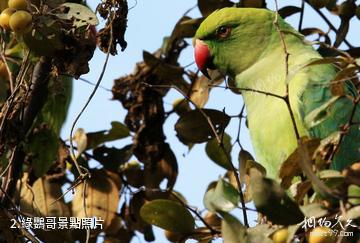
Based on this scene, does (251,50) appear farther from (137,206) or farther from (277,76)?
(137,206)

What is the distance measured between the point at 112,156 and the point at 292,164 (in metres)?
1.38

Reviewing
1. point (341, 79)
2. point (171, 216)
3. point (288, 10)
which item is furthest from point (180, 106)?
point (341, 79)

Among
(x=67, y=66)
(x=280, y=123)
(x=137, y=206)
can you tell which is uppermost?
(x=67, y=66)

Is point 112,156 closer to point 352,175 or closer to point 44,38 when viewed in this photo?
point 44,38

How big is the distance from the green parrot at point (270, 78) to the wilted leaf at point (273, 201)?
2.34ft

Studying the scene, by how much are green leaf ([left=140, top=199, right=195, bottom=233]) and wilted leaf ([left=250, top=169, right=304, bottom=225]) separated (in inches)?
19.2

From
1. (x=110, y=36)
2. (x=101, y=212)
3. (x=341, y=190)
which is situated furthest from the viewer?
(x=101, y=212)

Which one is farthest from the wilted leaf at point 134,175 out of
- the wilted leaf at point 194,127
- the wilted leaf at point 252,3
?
the wilted leaf at point 252,3

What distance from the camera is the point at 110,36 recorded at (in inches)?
90.3

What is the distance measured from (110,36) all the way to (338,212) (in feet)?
3.24

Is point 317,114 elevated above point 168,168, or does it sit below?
above

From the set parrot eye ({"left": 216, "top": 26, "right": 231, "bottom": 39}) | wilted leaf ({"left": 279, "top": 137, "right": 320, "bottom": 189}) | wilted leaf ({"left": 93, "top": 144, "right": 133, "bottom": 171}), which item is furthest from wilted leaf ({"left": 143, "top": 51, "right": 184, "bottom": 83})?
wilted leaf ({"left": 279, "top": 137, "right": 320, "bottom": 189})

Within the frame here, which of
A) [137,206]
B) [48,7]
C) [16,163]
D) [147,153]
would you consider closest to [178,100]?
[147,153]

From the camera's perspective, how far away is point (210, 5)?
3.07 meters
